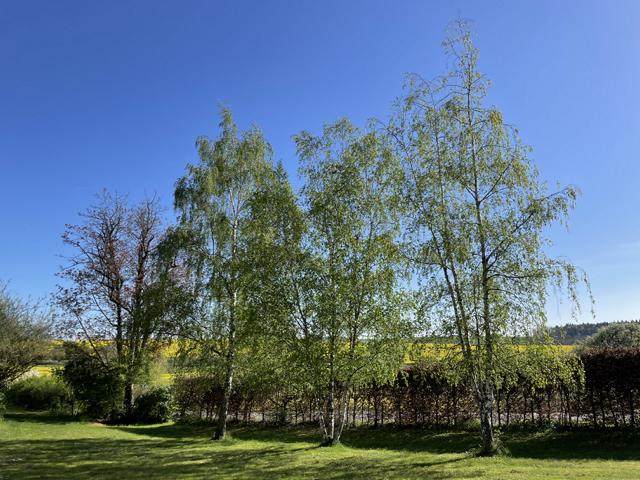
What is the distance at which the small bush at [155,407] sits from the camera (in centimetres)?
2433

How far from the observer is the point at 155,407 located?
24281mm

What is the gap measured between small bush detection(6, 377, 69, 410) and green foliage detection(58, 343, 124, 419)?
2.38 metres

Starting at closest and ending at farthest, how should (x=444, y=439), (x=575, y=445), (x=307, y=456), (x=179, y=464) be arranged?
(x=179, y=464)
(x=307, y=456)
(x=575, y=445)
(x=444, y=439)

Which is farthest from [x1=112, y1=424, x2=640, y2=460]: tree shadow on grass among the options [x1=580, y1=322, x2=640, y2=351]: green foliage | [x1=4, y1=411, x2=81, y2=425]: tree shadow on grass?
[x1=580, y1=322, x2=640, y2=351]: green foliage

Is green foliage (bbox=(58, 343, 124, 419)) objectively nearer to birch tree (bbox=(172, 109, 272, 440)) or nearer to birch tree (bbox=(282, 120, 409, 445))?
birch tree (bbox=(172, 109, 272, 440))

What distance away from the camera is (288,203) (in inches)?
593

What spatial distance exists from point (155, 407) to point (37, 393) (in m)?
8.90

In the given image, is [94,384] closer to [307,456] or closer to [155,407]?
[155,407]

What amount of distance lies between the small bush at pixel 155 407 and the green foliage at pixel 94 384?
1.20 metres

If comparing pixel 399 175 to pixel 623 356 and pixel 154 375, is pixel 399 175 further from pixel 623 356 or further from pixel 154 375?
pixel 154 375

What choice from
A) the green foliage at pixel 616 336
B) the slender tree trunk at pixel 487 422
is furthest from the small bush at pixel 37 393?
the green foliage at pixel 616 336

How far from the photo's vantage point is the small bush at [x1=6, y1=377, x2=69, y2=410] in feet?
87.9

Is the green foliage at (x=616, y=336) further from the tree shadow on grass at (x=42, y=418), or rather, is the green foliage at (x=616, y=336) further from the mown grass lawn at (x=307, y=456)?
the tree shadow on grass at (x=42, y=418)

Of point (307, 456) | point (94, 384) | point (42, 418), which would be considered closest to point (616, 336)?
point (307, 456)
